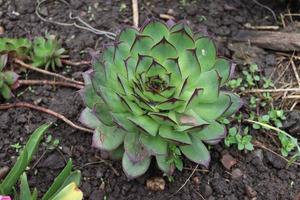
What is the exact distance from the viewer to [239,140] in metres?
2.05

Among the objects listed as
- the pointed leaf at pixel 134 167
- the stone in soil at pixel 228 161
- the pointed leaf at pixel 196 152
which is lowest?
the stone in soil at pixel 228 161

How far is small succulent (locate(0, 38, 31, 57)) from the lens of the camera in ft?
7.44

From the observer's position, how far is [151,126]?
177cm

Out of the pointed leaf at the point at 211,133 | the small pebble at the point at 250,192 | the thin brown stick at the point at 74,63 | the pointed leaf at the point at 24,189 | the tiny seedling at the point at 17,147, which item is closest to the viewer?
the pointed leaf at the point at 24,189

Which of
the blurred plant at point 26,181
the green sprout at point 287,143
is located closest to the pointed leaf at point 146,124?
the blurred plant at point 26,181

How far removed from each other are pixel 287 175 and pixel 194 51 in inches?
24.5

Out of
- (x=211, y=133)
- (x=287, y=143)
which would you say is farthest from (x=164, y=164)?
(x=287, y=143)

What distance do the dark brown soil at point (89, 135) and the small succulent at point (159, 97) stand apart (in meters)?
0.19

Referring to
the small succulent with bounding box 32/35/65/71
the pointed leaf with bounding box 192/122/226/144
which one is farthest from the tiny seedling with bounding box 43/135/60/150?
the pointed leaf with bounding box 192/122/226/144

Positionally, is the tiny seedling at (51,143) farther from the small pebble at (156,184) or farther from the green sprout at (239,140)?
the green sprout at (239,140)

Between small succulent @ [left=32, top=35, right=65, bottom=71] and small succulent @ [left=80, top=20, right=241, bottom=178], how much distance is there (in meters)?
0.48

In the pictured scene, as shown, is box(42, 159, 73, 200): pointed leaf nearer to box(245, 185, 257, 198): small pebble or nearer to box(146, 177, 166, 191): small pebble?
box(146, 177, 166, 191): small pebble

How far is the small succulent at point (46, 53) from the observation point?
2285mm

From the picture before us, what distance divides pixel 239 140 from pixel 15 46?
3.33 ft
